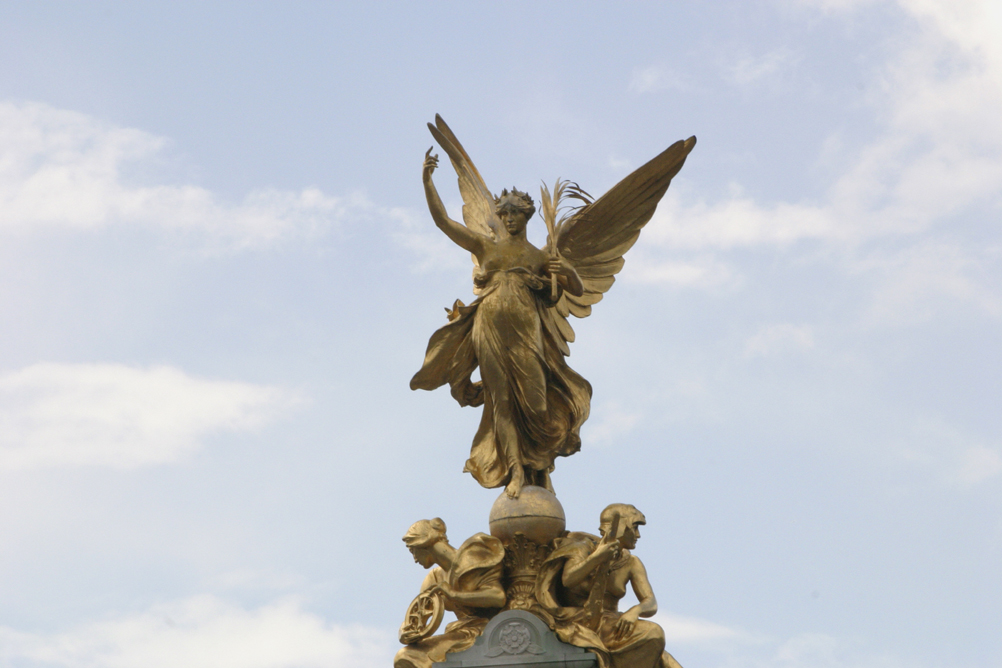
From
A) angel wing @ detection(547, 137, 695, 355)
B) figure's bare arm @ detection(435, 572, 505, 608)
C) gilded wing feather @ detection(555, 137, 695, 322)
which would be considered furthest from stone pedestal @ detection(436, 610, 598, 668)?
gilded wing feather @ detection(555, 137, 695, 322)

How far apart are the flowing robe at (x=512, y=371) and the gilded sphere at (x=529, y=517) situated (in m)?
0.44

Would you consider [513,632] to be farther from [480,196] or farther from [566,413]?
[480,196]

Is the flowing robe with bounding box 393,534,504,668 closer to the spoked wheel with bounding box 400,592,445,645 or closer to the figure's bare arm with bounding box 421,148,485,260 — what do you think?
the spoked wheel with bounding box 400,592,445,645

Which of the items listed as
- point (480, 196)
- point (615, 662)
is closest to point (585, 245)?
point (480, 196)

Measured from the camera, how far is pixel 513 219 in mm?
17594

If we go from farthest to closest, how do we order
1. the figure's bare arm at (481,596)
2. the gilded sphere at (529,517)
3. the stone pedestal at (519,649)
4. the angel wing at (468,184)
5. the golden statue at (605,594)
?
the angel wing at (468,184)
the gilded sphere at (529,517)
the figure's bare arm at (481,596)
the golden statue at (605,594)
the stone pedestal at (519,649)

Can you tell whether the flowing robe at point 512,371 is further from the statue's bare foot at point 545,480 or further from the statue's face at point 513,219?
the statue's face at point 513,219

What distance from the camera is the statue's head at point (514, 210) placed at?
57.7 feet

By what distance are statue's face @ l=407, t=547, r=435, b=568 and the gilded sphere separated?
60 centimetres

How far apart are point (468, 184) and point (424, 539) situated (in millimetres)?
3825

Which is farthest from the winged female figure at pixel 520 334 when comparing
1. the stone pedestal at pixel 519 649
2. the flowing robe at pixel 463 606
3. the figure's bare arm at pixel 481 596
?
the stone pedestal at pixel 519 649

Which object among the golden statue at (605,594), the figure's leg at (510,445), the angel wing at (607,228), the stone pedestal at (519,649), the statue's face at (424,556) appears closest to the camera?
the stone pedestal at (519,649)

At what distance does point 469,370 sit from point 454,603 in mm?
2329

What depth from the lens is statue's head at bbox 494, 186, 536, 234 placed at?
1759 centimetres
